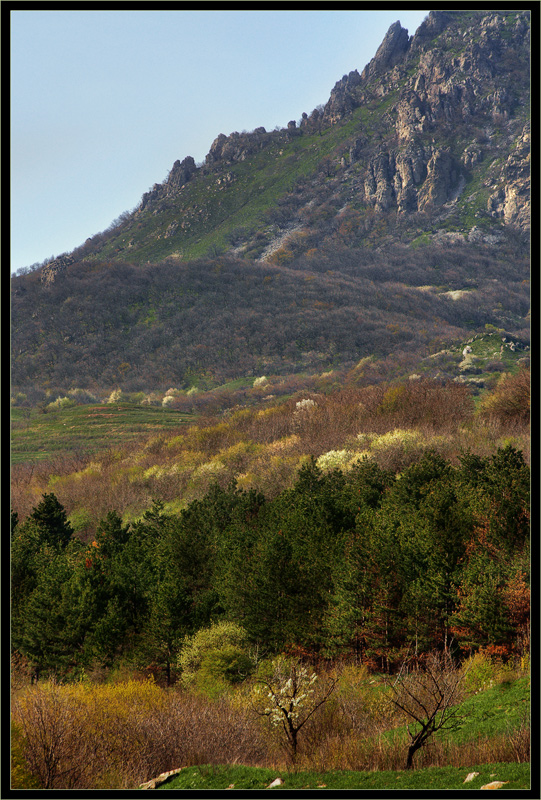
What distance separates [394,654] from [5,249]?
2963 centimetres

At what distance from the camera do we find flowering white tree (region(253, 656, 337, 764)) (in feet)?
66.6

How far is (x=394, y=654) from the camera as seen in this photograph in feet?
111

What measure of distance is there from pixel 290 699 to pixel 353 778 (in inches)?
180

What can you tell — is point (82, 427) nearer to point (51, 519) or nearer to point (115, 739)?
point (51, 519)

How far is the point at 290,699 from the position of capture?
21312mm

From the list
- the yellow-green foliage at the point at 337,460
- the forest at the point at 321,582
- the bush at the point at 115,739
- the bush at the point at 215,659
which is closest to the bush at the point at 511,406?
the yellow-green foliage at the point at 337,460

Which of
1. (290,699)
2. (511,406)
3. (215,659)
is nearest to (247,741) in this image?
(290,699)

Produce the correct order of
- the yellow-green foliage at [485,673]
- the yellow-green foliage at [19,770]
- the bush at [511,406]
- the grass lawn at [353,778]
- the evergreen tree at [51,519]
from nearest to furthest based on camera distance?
the grass lawn at [353,778], the yellow-green foliage at [19,770], the yellow-green foliage at [485,673], the evergreen tree at [51,519], the bush at [511,406]

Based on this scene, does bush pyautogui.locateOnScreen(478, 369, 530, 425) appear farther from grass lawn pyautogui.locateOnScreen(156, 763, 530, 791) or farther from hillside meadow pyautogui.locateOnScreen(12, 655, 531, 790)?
grass lawn pyautogui.locateOnScreen(156, 763, 530, 791)

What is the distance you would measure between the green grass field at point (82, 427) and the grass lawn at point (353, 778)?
11159cm

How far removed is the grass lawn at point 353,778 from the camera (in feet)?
43.9

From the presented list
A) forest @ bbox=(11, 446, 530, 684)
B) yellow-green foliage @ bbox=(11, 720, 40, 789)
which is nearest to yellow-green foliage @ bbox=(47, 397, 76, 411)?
forest @ bbox=(11, 446, 530, 684)

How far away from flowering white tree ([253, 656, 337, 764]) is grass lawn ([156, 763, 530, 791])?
1751mm

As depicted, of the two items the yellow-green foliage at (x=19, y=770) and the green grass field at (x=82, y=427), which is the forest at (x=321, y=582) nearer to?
the yellow-green foliage at (x=19, y=770)
